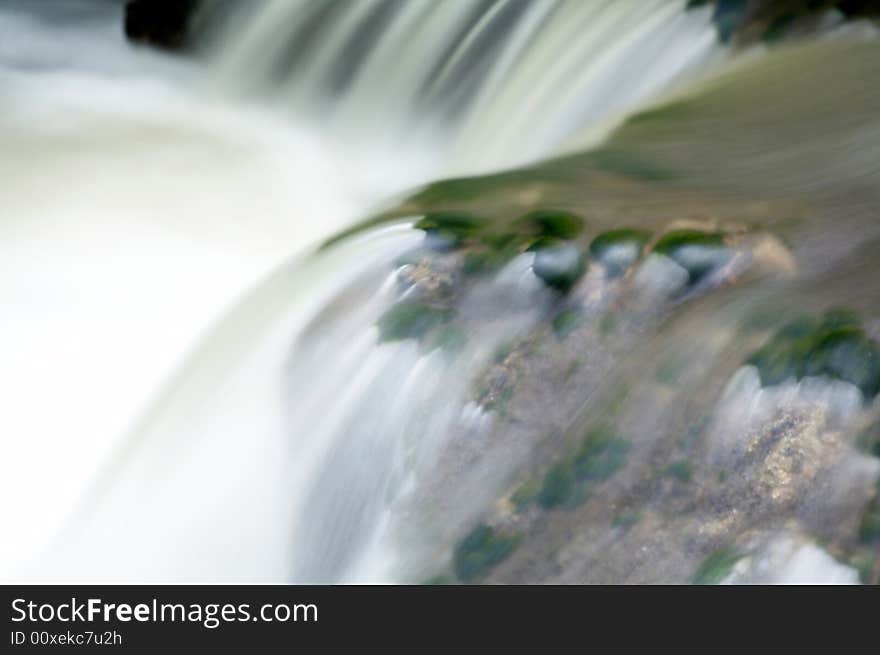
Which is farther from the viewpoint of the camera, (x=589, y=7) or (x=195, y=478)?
(x=589, y=7)

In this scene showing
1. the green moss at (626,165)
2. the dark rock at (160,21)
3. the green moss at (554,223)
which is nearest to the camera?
the green moss at (554,223)

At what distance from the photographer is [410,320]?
2.43 metres

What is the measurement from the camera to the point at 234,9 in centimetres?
414

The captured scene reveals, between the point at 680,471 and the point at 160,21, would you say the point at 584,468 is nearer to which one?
the point at 680,471

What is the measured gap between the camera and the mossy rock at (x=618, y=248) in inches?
94.7

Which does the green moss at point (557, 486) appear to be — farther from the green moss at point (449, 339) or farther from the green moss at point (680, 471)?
the green moss at point (449, 339)

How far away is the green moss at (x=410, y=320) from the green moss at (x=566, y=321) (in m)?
0.17

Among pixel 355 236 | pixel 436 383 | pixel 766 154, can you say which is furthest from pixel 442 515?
pixel 766 154

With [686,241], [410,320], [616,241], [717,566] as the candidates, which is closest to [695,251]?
[686,241]

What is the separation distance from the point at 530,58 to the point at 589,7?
0.59ft

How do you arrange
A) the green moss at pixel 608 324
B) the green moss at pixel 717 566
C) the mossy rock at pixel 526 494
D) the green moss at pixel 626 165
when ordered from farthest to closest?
the green moss at pixel 626 165 → the green moss at pixel 608 324 → the mossy rock at pixel 526 494 → the green moss at pixel 717 566

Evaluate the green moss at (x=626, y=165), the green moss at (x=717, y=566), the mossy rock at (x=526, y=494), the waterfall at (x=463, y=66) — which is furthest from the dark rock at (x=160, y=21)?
the green moss at (x=717, y=566)

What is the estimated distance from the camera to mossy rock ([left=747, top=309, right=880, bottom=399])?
2.13 m
